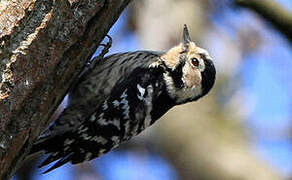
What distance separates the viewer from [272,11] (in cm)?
541

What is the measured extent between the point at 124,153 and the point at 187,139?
1.38m

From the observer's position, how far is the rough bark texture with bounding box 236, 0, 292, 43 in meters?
5.35

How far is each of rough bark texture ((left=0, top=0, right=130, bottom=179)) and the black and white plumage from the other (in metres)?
1.09

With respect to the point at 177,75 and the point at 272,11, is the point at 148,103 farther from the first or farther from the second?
the point at 272,11

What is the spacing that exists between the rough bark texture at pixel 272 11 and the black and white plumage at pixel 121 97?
613 mm

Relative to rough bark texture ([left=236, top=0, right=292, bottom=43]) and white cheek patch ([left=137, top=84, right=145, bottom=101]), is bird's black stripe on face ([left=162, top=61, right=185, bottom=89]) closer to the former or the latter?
white cheek patch ([left=137, top=84, right=145, bottom=101])

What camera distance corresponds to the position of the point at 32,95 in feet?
11.4

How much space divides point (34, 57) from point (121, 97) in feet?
5.42

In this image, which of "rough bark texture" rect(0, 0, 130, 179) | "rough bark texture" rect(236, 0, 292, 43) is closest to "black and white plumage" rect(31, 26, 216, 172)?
"rough bark texture" rect(236, 0, 292, 43)

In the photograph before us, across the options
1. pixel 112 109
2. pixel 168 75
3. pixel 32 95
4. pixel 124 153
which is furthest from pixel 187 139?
pixel 32 95

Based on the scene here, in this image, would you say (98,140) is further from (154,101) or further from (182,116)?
(182,116)

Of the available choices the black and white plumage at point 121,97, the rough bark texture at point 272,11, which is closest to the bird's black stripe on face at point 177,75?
the black and white plumage at point 121,97

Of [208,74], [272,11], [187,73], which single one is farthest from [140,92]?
[272,11]

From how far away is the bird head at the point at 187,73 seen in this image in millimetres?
5453
